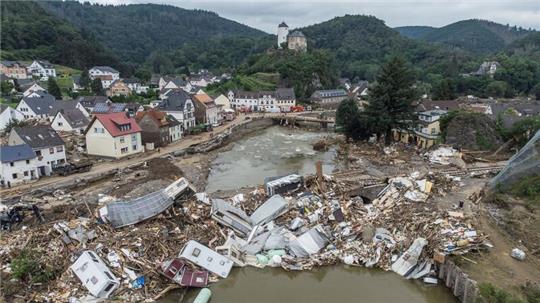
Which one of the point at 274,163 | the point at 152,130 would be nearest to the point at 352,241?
the point at 274,163

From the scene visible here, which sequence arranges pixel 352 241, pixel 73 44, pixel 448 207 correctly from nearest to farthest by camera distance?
pixel 352 241 → pixel 448 207 → pixel 73 44

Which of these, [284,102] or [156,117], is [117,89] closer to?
[284,102]

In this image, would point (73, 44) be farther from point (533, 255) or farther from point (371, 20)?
point (371, 20)

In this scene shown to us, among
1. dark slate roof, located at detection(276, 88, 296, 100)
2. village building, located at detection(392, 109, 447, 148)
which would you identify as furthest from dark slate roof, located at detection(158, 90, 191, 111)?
village building, located at detection(392, 109, 447, 148)

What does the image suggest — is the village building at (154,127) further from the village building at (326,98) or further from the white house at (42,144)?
the village building at (326,98)

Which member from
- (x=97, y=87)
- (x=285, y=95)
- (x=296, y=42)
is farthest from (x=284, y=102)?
(x=296, y=42)

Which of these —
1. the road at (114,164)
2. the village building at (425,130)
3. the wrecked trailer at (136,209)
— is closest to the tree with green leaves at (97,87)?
the road at (114,164)
